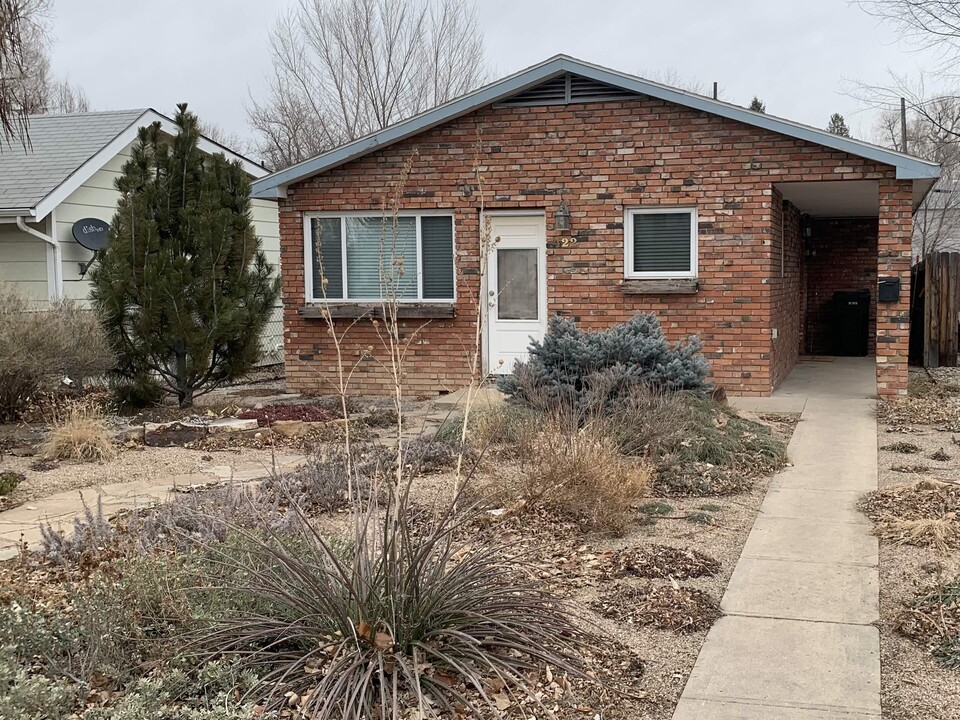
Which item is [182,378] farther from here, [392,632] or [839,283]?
[839,283]

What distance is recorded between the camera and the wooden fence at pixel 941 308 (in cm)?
1622

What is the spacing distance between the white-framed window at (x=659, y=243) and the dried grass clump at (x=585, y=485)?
6.21m

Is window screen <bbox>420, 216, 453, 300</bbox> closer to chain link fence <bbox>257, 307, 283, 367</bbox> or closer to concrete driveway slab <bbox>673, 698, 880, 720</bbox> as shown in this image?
chain link fence <bbox>257, 307, 283, 367</bbox>

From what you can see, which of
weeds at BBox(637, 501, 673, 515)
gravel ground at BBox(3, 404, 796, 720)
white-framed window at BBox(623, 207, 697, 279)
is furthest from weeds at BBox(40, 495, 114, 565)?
white-framed window at BBox(623, 207, 697, 279)

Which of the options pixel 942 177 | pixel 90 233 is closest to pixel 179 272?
pixel 90 233

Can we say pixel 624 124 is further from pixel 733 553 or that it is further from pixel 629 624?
pixel 629 624

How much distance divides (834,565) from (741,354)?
713 centimetres

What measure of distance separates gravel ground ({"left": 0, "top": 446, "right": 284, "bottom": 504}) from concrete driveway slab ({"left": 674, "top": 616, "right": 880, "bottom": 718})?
188 inches

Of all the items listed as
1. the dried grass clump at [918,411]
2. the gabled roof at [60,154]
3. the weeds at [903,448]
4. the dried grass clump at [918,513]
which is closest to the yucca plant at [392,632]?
the dried grass clump at [918,513]

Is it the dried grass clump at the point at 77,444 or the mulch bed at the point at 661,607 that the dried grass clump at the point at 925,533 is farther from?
the dried grass clump at the point at 77,444

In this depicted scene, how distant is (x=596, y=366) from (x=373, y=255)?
5300mm

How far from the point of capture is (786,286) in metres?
14.8

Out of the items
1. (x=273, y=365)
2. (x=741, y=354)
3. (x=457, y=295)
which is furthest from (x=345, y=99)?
(x=741, y=354)

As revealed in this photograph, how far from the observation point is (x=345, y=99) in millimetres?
30562
